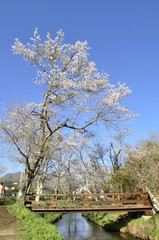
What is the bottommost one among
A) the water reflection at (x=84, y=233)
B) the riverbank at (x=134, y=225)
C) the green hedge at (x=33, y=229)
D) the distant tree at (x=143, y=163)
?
the water reflection at (x=84, y=233)

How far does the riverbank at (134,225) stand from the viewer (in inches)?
503

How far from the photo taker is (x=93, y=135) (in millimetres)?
14367

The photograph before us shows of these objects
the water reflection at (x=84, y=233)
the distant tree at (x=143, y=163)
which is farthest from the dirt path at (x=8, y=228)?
the distant tree at (x=143, y=163)

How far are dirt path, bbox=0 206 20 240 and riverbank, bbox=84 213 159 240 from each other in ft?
29.0

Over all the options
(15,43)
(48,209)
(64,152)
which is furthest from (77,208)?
(64,152)

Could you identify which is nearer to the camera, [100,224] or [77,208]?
[77,208]

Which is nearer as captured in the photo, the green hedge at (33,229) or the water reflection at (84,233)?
the green hedge at (33,229)

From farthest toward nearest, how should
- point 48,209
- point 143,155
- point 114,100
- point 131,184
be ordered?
point 131,184 < point 143,155 < point 48,209 < point 114,100

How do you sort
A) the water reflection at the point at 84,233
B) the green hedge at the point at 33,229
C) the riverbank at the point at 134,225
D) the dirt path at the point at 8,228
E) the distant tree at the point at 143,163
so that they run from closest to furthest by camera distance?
the green hedge at the point at 33,229
the dirt path at the point at 8,228
the riverbank at the point at 134,225
the water reflection at the point at 84,233
the distant tree at the point at 143,163

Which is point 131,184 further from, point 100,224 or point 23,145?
point 23,145

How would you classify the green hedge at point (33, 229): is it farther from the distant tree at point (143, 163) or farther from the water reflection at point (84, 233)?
the distant tree at point (143, 163)

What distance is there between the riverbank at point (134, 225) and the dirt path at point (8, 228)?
884cm

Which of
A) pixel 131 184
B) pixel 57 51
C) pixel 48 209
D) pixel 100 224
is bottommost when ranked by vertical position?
pixel 100 224

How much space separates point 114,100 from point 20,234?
9.36m
